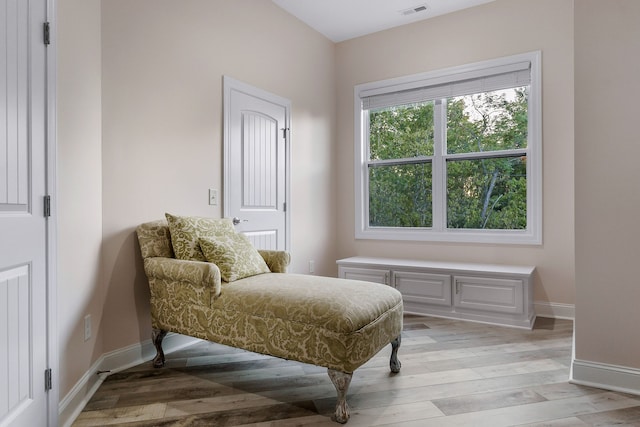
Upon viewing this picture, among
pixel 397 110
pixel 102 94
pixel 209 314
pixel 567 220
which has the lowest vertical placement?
pixel 209 314

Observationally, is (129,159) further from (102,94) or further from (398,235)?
(398,235)

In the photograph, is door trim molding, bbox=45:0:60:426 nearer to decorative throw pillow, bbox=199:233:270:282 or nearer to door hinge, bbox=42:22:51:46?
door hinge, bbox=42:22:51:46

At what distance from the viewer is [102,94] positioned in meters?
2.31

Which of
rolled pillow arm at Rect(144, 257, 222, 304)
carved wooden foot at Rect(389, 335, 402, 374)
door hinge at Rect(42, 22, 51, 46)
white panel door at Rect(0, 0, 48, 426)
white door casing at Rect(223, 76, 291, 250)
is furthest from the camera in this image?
white door casing at Rect(223, 76, 291, 250)

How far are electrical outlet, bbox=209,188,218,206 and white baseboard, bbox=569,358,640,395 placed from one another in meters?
2.62

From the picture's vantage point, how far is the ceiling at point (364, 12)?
3777 mm

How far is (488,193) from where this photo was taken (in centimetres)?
390

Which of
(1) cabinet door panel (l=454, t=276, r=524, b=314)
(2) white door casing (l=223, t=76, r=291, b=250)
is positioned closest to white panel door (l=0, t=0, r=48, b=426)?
(2) white door casing (l=223, t=76, r=291, b=250)

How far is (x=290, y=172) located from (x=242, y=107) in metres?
0.85

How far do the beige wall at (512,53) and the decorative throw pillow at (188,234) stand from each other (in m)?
2.38

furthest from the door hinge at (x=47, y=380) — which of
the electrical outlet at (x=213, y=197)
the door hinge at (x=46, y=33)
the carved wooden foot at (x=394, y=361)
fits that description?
the carved wooden foot at (x=394, y=361)

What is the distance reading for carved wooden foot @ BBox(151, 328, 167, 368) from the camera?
2.43 m

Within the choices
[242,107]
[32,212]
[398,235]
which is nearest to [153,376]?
[32,212]

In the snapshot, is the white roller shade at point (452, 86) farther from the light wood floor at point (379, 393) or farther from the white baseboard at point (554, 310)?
the light wood floor at point (379, 393)
